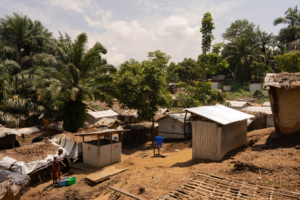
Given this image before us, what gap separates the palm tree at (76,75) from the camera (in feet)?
48.5

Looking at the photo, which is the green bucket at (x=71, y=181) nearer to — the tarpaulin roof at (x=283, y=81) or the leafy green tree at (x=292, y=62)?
the tarpaulin roof at (x=283, y=81)

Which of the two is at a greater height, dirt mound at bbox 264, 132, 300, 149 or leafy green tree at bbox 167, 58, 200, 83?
leafy green tree at bbox 167, 58, 200, 83

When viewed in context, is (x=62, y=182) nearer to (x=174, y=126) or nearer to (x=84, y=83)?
(x=84, y=83)

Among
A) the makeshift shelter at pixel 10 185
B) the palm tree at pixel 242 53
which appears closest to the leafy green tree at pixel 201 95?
the makeshift shelter at pixel 10 185

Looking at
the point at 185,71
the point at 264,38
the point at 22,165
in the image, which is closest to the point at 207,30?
the point at 22,165

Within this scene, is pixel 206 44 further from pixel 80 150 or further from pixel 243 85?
pixel 243 85

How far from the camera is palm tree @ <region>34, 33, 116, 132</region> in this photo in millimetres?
14781

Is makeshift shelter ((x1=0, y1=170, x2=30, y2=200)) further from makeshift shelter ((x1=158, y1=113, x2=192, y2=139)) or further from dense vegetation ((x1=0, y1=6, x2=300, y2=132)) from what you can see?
makeshift shelter ((x1=158, y1=113, x2=192, y2=139))

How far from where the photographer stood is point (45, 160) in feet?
34.2

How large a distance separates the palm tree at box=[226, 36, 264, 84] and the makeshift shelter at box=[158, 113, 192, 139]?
95.3 ft

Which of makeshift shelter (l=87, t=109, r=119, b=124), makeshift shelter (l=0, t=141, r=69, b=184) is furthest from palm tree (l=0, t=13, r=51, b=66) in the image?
makeshift shelter (l=0, t=141, r=69, b=184)

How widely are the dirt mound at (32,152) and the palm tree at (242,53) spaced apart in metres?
39.2

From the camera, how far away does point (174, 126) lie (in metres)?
18.3

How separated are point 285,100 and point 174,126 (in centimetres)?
994
